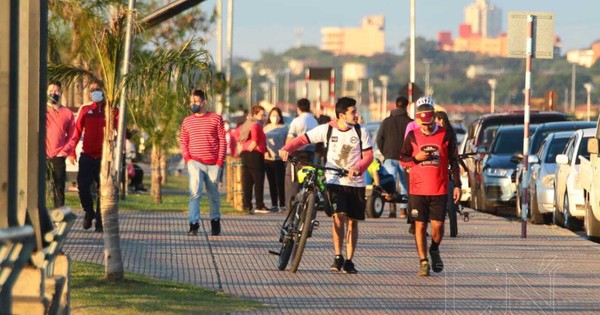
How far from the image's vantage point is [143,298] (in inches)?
520

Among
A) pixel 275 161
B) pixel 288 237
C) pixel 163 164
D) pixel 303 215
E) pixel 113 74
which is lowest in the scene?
pixel 288 237

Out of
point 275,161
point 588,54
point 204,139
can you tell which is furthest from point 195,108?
point 588,54

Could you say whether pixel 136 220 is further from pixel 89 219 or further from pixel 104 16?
pixel 104 16

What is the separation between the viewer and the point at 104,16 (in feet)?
53.6

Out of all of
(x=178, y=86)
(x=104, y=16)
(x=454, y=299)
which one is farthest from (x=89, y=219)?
(x=454, y=299)

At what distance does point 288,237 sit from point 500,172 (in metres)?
13.1

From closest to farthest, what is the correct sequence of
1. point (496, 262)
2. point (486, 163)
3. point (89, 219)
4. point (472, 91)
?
point (496, 262) → point (89, 219) → point (486, 163) → point (472, 91)

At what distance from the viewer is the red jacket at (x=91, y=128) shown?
20.9 m

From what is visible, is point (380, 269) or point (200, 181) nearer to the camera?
point (380, 269)

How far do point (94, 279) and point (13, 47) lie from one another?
181 inches

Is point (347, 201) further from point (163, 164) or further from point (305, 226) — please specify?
point (163, 164)

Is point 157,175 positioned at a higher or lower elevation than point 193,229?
higher

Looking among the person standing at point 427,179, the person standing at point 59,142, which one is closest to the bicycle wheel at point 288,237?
the person standing at point 427,179

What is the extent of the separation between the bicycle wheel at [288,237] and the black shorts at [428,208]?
3.81 feet
